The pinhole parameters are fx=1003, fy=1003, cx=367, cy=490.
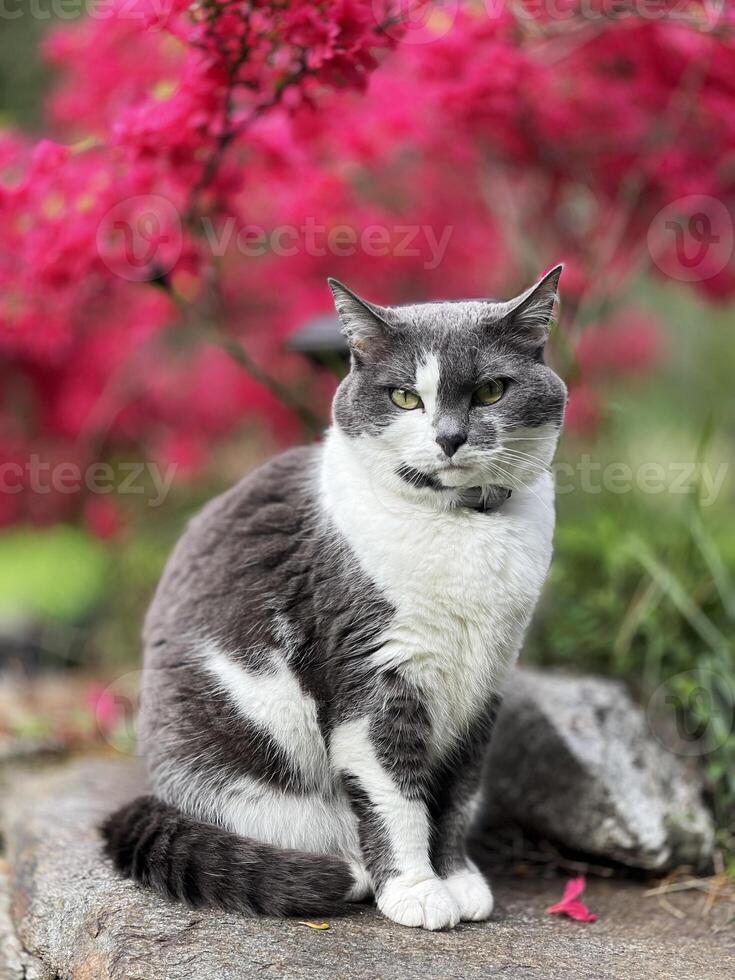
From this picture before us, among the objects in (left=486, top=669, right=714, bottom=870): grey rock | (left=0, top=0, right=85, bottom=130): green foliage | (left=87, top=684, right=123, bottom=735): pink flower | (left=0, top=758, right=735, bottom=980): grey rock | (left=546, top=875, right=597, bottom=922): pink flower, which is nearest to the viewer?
(left=0, top=758, right=735, bottom=980): grey rock

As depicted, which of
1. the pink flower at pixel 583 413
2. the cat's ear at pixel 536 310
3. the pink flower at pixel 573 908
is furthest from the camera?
the pink flower at pixel 583 413

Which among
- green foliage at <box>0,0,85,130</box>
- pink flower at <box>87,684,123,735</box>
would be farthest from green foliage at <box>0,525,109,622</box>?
green foliage at <box>0,0,85,130</box>

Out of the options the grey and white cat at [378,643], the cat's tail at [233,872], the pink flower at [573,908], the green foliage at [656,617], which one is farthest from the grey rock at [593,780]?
the cat's tail at [233,872]

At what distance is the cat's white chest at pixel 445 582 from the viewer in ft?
6.48

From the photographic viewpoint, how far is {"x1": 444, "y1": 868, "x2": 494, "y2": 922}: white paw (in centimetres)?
206

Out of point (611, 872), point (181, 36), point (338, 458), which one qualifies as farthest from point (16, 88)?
point (611, 872)

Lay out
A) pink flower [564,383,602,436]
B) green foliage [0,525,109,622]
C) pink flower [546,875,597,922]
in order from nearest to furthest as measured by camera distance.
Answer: pink flower [546,875,597,922] → pink flower [564,383,602,436] → green foliage [0,525,109,622]

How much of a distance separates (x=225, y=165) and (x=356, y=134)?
0.75m

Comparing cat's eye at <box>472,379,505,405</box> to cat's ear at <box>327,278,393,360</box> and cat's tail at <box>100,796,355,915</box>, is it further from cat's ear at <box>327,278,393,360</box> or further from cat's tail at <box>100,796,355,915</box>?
cat's tail at <box>100,796,355,915</box>

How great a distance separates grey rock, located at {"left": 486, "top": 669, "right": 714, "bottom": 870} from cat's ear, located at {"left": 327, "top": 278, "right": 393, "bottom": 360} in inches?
40.9

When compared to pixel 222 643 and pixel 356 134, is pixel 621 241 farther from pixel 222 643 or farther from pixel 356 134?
pixel 222 643

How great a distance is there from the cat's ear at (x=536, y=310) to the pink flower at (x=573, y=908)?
1237mm

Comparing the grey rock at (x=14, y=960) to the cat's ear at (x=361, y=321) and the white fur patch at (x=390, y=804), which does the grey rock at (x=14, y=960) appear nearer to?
the white fur patch at (x=390, y=804)

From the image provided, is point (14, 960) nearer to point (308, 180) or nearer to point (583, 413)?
point (308, 180)
